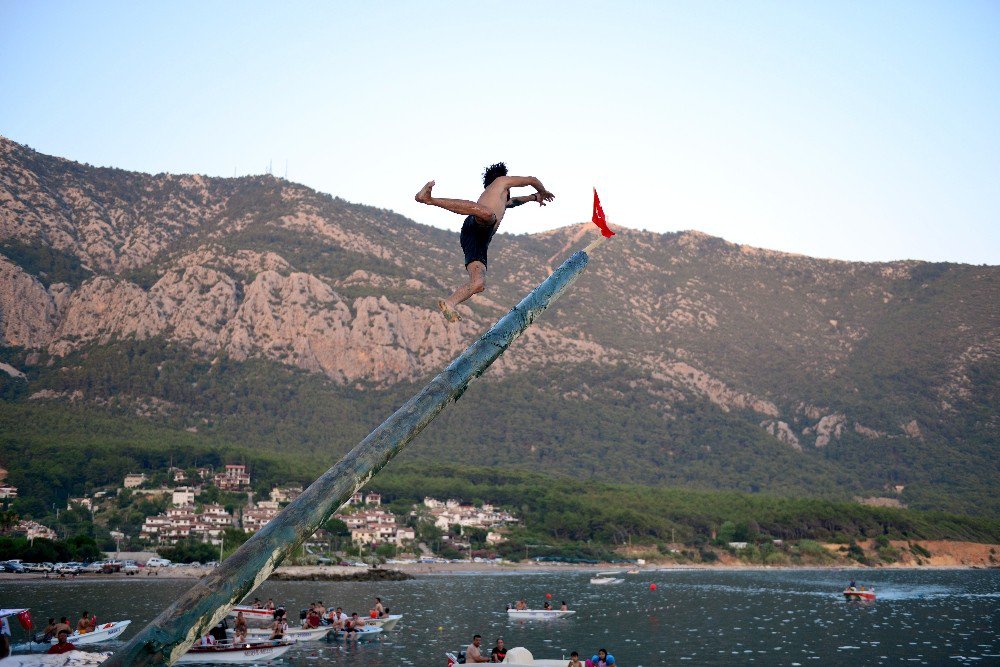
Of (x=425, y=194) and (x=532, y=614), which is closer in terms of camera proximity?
(x=425, y=194)

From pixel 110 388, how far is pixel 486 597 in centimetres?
10327

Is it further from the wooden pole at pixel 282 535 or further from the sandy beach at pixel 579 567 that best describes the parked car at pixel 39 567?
the wooden pole at pixel 282 535

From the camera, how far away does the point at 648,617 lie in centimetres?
8644

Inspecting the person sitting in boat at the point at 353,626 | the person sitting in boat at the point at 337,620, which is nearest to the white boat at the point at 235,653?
the person sitting in boat at the point at 337,620

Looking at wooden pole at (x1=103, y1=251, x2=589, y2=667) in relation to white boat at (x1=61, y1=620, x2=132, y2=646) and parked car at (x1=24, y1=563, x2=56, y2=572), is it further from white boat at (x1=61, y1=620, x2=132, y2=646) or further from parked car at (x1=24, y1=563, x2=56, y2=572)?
parked car at (x1=24, y1=563, x2=56, y2=572)

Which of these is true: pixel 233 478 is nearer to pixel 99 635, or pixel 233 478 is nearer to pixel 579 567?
pixel 579 567

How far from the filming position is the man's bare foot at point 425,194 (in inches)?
190

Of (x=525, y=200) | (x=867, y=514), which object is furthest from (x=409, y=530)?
(x=525, y=200)

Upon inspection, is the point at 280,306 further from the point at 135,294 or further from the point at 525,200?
the point at 525,200

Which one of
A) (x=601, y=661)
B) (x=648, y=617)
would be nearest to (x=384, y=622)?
(x=648, y=617)

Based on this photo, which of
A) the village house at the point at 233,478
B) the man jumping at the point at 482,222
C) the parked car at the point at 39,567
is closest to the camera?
the man jumping at the point at 482,222

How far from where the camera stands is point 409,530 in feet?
558

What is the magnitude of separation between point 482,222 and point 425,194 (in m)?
0.54

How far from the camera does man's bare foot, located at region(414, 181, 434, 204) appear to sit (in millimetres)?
4820
